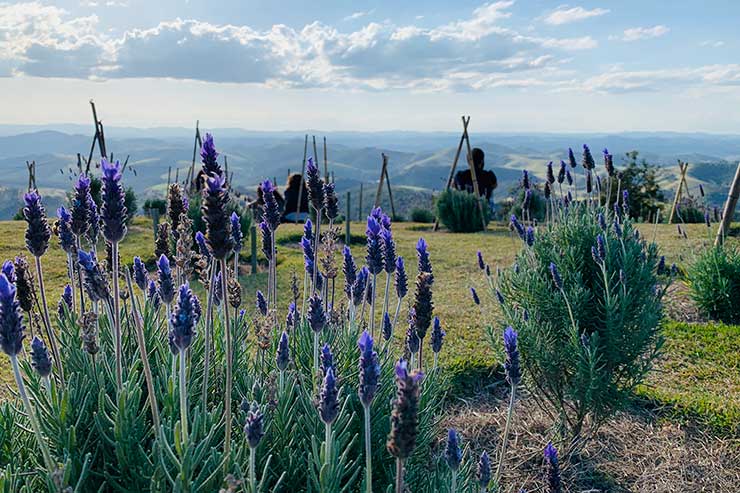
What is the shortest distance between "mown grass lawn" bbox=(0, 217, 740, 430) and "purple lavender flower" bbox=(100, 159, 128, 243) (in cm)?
253

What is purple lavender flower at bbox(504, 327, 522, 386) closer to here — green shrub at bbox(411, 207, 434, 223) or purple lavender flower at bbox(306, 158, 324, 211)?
purple lavender flower at bbox(306, 158, 324, 211)

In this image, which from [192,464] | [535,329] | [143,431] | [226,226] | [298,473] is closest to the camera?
[226,226]

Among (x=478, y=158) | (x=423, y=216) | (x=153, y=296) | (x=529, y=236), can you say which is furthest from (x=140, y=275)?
(x=478, y=158)

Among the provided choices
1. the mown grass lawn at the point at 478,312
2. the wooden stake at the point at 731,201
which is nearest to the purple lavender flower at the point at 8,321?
the mown grass lawn at the point at 478,312

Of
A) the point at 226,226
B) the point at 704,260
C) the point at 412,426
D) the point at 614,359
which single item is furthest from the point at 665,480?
the point at 704,260

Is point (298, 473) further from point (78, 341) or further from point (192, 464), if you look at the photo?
point (78, 341)

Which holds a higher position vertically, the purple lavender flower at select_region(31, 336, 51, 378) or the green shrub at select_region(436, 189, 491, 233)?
the purple lavender flower at select_region(31, 336, 51, 378)

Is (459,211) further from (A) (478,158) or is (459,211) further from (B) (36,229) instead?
(B) (36,229)

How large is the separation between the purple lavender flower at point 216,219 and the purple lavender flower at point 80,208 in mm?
944

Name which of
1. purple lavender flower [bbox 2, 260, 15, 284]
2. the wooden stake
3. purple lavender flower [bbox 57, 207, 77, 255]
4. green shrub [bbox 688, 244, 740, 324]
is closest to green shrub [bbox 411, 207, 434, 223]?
the wooden stake

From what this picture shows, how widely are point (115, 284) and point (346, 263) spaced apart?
1525mm

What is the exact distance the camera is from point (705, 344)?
573 centimetres

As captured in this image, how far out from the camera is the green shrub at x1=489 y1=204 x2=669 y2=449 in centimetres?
359

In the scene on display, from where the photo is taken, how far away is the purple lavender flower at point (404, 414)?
1248mm
